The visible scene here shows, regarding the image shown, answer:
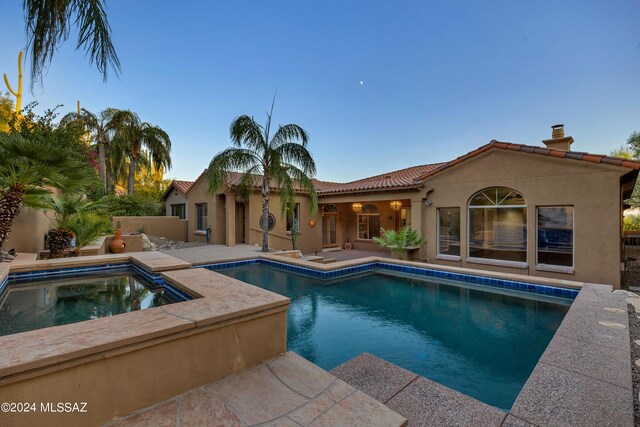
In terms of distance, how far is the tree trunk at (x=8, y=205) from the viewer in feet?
23.8

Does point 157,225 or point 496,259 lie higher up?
point 157,225

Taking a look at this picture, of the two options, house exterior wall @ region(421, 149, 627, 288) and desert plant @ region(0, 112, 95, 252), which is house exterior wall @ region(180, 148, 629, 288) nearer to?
house exterior wall @ region(421, 149, 627, 288)

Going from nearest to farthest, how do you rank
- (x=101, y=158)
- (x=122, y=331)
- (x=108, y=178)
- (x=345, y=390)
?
(x=122, y=331) → (x=345, y=390) → (x=101, y=158) → (x=108, y=178)

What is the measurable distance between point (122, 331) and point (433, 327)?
17.3 feet

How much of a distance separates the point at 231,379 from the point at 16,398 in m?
1.56

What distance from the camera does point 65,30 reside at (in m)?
3.35

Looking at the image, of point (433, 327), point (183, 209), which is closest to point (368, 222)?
point (183, 209)

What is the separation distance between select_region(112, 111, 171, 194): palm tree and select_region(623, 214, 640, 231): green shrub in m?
35.6

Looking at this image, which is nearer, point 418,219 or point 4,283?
point 4,283

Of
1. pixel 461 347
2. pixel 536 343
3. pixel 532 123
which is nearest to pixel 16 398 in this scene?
pixel 461 347

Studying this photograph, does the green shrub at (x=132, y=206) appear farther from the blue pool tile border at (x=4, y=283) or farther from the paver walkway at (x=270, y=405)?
the paver walkway at (x=270, y=405)

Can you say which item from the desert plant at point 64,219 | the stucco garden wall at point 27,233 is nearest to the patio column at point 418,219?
the desert plant at point 64,219

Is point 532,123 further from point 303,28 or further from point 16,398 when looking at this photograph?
point 16,398

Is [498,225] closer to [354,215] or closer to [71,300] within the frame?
[354,215]
